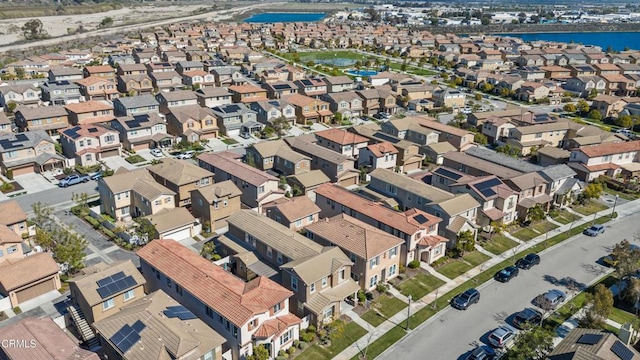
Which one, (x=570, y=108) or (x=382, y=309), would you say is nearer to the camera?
(x=382, y=309)

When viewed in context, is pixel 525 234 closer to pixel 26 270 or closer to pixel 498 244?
pixel 498 244

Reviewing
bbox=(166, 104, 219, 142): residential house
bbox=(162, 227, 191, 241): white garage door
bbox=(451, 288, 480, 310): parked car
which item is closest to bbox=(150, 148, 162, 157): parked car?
bbox=(166, 104, 219, 142): residential house

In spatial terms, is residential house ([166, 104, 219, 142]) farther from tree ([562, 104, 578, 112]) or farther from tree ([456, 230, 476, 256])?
tree ([562, 104, 578, 112])

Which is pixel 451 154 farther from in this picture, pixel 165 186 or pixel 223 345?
pixel 223 345

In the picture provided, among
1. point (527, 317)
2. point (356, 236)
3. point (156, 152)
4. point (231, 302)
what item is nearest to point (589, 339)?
point (527, 317)

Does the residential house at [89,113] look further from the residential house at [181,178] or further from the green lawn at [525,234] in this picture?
the green lawn at [525,234]
